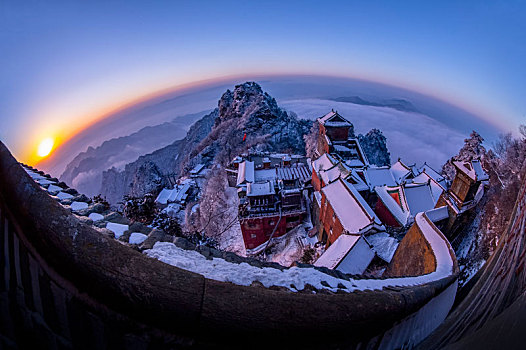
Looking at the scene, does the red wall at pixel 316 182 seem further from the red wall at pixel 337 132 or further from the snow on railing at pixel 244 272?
the snow on railing at pixel 244 272

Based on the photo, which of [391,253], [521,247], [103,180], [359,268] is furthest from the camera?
[103,180]

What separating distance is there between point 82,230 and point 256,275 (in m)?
2.34

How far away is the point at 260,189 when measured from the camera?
20.0m

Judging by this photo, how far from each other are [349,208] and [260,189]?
27.6 ft

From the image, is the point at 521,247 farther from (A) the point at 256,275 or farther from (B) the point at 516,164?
(B) the point at 516,164

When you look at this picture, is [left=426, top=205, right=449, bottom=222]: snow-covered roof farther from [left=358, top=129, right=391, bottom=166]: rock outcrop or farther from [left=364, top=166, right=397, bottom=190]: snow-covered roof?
[left=358, top=129, right=391, bottom=166]: rock outcrop

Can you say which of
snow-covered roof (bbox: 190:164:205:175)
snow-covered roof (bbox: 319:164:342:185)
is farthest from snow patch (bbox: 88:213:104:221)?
snow-covered roof (bbox: 190:164:205:175)

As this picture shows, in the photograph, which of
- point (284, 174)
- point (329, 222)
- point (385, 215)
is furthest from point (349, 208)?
point (284, 174)

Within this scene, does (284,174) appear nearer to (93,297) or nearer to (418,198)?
(418,198)

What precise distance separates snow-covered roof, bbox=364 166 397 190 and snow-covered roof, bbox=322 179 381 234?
17.7 feet

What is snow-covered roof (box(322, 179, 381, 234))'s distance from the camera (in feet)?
43.1

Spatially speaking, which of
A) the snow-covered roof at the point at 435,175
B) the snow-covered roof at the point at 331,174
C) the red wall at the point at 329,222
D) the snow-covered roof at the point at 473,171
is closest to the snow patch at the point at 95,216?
the red wall at the point at 329,222

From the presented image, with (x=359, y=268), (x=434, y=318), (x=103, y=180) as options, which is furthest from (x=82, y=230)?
(x=103, y=180)

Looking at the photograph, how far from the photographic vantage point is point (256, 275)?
3.29m
